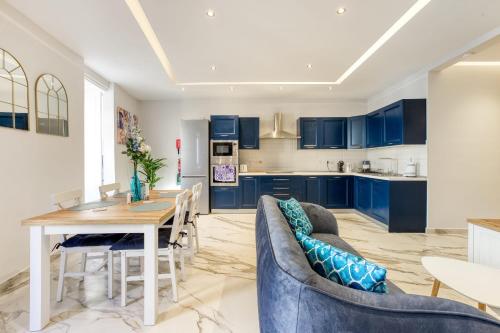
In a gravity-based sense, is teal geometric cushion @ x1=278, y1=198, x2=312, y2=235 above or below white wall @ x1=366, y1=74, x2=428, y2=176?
below

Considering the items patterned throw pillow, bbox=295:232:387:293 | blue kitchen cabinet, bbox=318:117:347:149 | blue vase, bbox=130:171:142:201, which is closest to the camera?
patterned throw pillow, bbox=295:232:387:293

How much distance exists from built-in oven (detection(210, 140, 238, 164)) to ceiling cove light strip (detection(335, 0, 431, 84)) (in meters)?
2.64

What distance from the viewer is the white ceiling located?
Result: 2.41 m

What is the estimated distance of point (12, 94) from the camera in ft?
7.93

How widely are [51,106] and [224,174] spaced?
3186 millimetres

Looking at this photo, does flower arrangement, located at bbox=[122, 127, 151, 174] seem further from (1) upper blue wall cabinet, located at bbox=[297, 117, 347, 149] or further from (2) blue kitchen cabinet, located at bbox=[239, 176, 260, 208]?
(1) upper blue wall cabinet, located at bbox=[297, 117, 347, 149]

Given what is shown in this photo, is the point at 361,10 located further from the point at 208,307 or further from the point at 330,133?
the point at 330,133

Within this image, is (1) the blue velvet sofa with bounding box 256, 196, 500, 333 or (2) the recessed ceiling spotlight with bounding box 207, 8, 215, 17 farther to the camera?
(2) the recessed ceiling spotlight with bounding box 207, 8, 215, 17

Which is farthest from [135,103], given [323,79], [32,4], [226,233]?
[323,79]

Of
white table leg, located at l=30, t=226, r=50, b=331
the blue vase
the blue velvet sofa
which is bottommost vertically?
white table leg, located at l=30, t=226, r=50, b=331

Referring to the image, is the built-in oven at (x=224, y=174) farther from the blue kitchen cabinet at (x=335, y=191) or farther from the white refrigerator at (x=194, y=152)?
the blue kitchen cabinet at (x=335, y=191)

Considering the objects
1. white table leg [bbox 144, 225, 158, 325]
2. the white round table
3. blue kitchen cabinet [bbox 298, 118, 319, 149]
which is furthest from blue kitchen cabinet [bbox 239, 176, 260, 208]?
the white round table

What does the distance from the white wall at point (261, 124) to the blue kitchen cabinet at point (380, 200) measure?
5.55 ft

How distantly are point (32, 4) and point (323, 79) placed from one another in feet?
13.4
